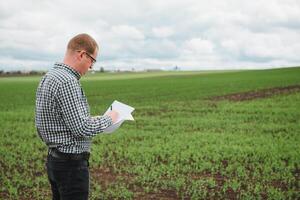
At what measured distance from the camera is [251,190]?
897cm

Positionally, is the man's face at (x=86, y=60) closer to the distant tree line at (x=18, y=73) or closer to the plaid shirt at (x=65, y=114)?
the plaid shirt at (x=65, y=114)

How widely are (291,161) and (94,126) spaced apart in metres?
8.57

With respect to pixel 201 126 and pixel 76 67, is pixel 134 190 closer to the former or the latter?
pixel 76 67

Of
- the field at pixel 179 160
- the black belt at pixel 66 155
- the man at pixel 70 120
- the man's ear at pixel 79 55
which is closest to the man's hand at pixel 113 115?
the man at pixel 70 120

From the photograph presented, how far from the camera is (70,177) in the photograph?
13.2 feet

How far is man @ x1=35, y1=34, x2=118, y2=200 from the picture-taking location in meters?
3.86

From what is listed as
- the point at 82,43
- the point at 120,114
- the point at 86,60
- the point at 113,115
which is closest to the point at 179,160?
the point at 120,114

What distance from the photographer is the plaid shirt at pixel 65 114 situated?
12.6 ft

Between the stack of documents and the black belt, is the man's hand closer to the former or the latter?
the stack of documents

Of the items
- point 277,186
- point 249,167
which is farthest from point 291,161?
point 277,186

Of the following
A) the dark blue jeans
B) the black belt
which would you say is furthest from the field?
the black belt

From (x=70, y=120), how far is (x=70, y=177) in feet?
1.75

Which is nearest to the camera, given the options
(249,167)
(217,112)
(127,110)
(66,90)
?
(66,90)

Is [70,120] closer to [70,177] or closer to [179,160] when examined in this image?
[70,177]
